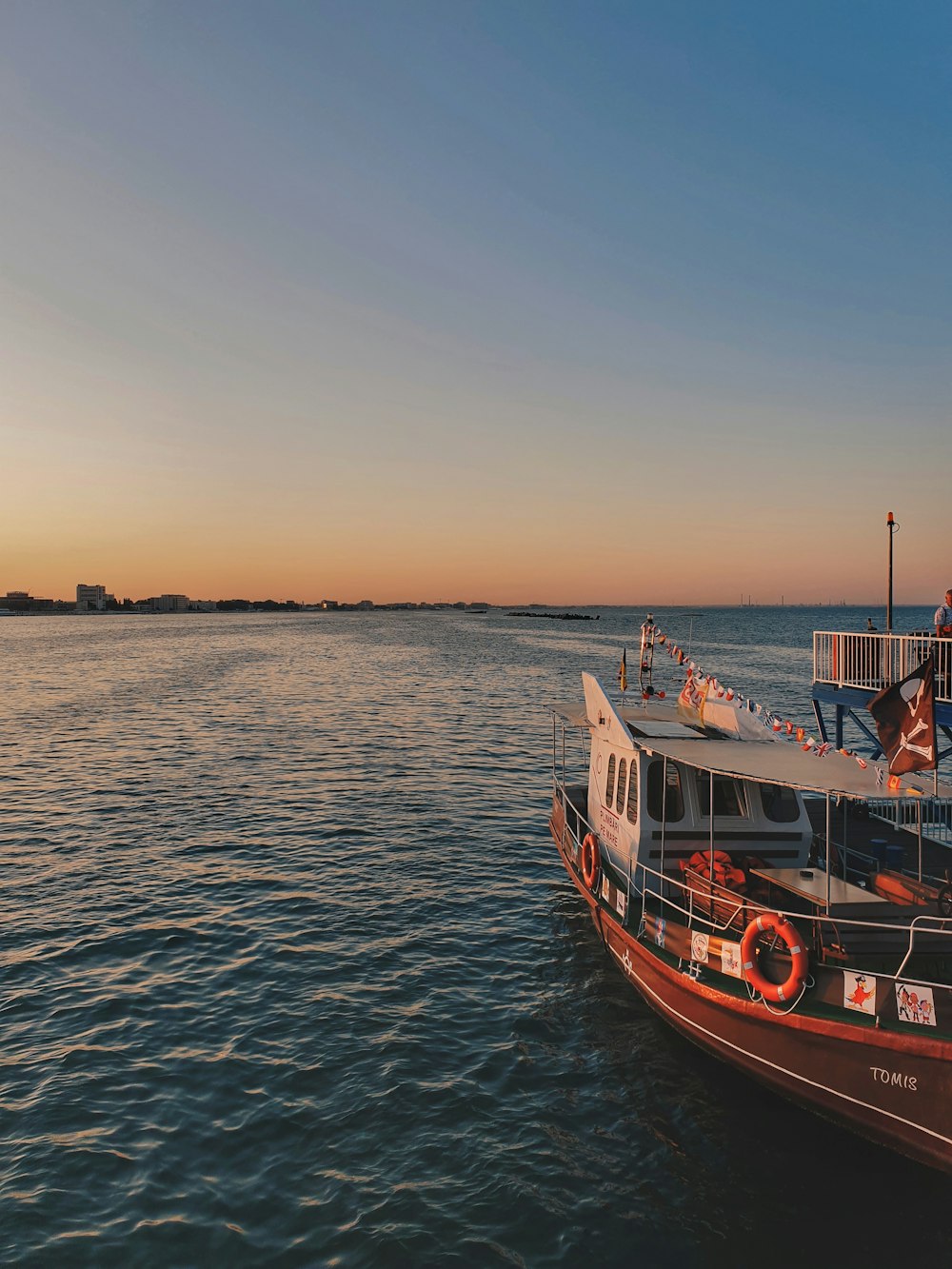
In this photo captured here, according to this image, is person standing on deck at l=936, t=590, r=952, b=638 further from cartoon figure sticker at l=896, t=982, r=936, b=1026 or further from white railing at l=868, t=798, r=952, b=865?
cartoon figure sticker at l=896, t=982, r=936, b=1026

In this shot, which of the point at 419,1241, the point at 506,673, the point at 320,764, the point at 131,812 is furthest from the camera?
the point at 506,673

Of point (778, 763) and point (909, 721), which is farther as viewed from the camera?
point (778, 763)

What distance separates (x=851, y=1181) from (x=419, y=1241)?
4.96m

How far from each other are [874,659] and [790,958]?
40.9 feet

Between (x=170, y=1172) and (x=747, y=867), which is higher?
(x=747, y=867)

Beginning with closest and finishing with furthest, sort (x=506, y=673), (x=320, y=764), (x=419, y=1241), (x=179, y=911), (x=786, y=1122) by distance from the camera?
1. (x=419, y=1241)
2. (x=786, y=1122)
3. (x=179, y=911)
4. (x=320, y=764)
5. (x=506, y=673)

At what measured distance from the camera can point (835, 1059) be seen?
9445 millimetres

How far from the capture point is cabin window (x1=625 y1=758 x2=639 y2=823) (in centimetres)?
1449

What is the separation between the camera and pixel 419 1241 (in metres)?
8.43

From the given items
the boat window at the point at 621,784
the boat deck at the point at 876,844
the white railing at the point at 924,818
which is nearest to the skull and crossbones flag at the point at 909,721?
the boat deck at the point at 876,844

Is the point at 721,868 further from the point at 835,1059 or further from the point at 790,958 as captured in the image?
the point at 835,1059

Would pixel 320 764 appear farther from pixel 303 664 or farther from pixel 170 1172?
pixel 303 664

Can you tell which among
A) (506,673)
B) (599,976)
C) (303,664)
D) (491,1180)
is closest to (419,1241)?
(491,1180)

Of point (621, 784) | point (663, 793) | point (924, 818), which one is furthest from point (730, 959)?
point (924, 818)
